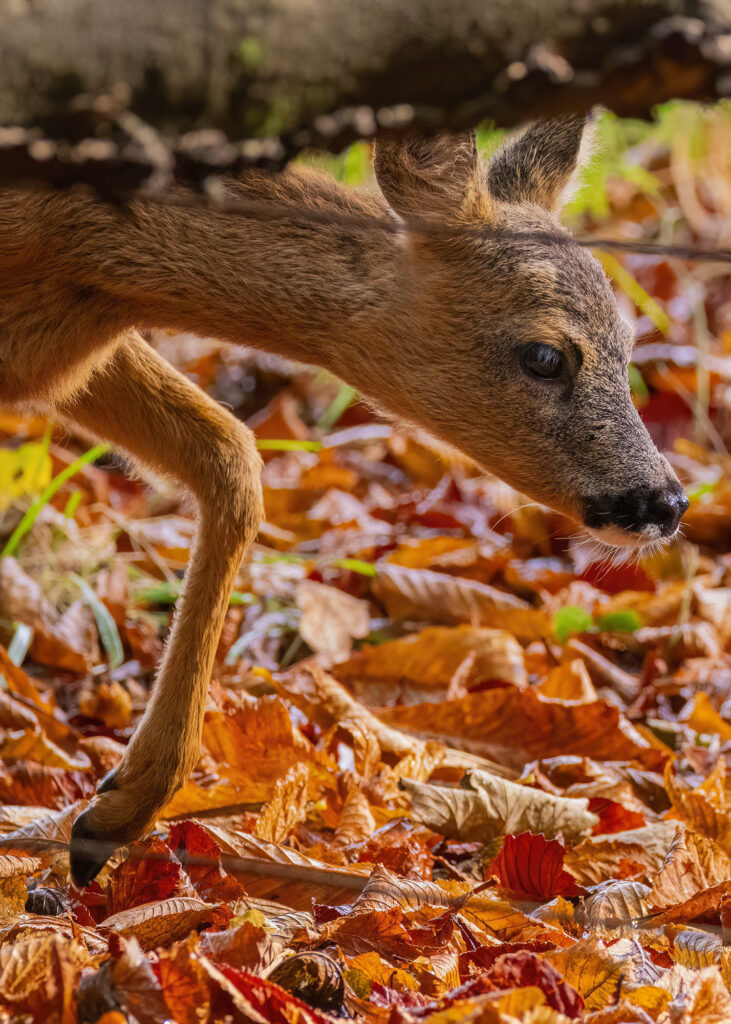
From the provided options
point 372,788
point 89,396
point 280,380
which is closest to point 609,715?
point 372,788

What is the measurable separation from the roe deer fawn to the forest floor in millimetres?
287

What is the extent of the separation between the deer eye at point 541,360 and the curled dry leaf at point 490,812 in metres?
0.96

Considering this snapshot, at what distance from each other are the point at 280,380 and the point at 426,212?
3774 mm

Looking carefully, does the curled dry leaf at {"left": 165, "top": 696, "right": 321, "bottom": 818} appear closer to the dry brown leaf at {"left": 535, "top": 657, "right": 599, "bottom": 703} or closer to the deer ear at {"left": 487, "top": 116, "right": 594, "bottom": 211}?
the dry brown leaf at {"left": 535, "top": 657, "right": 599, "bottom": 703}

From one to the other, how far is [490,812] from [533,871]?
0.28 metres

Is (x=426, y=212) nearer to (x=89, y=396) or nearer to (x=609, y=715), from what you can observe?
(x=89, y=396)

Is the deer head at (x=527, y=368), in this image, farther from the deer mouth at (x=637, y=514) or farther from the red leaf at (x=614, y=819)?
the red leaf at (x=614, y=819)

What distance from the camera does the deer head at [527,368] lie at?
2.48 metres

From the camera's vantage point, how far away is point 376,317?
248 centimetres

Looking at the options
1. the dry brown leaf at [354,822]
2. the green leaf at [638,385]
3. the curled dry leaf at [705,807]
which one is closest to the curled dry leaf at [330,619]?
the dry brown leaf at [354,822]

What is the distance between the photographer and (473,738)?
3.14m

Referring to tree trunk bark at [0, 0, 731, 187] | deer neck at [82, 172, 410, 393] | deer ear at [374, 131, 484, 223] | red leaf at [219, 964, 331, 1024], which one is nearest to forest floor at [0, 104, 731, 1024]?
red leaf at [219, 964, 331, 1024]

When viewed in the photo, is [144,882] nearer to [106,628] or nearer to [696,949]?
[696,949]

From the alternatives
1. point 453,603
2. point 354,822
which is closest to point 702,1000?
point 354,822
